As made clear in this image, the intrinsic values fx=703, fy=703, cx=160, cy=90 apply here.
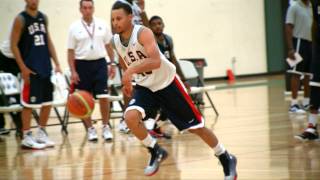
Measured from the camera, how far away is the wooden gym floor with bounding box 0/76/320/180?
22.3 ft

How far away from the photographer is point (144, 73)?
6.26 m

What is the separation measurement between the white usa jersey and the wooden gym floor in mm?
933

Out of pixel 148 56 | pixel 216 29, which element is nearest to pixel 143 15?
pixel 148 56

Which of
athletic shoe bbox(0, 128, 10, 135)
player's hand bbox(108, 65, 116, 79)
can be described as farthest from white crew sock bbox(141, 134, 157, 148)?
athletic shoe bbox(0, 128, 10, 135)

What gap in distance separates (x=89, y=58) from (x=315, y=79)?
323 centimetres

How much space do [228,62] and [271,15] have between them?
2445mm

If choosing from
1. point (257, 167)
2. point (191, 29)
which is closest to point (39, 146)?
point (257, 167)

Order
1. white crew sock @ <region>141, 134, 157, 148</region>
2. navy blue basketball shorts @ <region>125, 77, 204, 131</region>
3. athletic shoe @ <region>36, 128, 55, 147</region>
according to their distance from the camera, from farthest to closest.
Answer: athletic shoe @ <region>36, 128, 55, 147</region>, white crew sock @ <region>141, 134, 157, 148</region>, navy blue basketball shorts @ <region>125, 77, 204, 131</region>

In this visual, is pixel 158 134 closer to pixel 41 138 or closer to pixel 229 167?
pixel 41 138

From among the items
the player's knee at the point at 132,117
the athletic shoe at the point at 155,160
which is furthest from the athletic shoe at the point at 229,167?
the player's knee at the point at 132,117

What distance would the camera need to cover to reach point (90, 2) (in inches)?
388

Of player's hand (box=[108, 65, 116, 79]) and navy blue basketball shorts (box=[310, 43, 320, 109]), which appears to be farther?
player's hand (box=[108, 65, 116, 79])

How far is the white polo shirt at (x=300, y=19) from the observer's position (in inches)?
478

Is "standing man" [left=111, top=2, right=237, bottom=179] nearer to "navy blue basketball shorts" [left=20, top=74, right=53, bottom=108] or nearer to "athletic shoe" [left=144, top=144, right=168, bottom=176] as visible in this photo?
"athletic shoe" [left=144, top=144, right=168, bottom=176]
